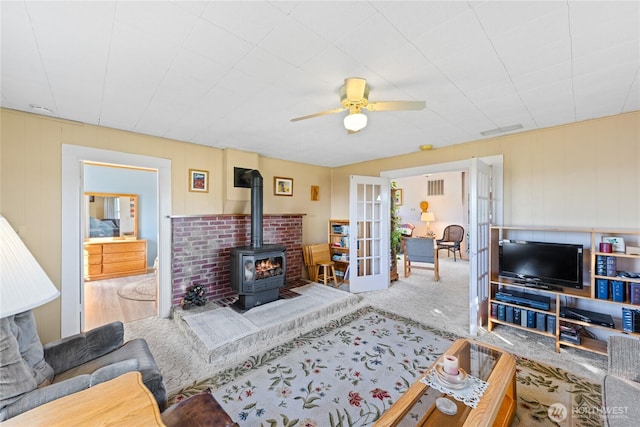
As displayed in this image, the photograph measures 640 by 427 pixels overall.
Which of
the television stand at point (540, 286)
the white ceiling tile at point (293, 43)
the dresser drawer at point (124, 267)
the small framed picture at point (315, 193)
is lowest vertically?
the dresser drawer at point (124, 267)

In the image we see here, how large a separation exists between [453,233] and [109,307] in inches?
306

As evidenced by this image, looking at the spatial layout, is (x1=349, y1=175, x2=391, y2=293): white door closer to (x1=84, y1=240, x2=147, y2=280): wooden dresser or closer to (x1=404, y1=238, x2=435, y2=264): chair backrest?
(x1=404, y1=238, x2=435, y2=264): chair backrest

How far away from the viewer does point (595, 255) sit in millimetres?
2363

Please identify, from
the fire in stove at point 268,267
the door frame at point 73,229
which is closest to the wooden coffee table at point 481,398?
the fire in stove at point 268,267

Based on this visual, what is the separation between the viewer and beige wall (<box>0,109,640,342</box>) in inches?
96.7

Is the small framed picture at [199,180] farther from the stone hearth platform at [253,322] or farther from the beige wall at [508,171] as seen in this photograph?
the stone hearth platform at [253,322]

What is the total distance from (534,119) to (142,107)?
12.9ft

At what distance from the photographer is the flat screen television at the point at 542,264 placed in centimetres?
252

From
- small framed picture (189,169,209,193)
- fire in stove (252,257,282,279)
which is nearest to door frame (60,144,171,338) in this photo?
small framed picture (189,169,209,193)

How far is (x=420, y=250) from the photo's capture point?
5.32m

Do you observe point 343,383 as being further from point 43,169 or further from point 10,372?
point 43,169

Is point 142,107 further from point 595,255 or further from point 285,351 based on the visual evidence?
point 595,255

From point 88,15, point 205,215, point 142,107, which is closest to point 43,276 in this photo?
point 88,15

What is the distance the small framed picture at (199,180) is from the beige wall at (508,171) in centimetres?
8
